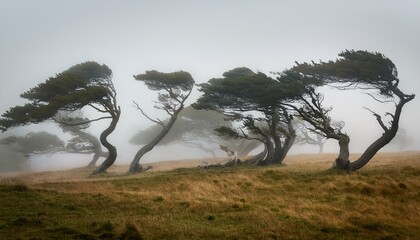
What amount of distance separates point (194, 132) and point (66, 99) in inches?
1380

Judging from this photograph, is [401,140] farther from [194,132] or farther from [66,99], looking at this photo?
[66,99]

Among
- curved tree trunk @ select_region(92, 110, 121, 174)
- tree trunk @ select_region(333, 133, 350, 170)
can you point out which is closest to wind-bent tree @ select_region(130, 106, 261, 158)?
curved tree trunk @ select_region(92, 110, 121, 174)

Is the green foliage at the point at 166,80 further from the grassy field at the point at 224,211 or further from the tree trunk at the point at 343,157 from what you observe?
the tree trunk at the point at 343,157

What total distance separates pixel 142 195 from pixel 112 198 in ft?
4.18

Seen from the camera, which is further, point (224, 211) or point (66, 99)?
point (66, 99)

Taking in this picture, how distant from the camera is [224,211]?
1104 cm

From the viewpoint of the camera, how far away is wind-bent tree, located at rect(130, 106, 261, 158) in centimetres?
5178

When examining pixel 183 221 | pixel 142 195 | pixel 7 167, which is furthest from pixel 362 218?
pixel 7 167

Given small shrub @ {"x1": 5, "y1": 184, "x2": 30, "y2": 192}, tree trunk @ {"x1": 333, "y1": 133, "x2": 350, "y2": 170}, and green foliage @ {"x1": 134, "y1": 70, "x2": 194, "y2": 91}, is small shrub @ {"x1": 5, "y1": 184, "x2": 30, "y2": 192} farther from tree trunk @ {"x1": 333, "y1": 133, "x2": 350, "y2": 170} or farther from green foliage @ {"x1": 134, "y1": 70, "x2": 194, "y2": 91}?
tree trunk @ {"x1": 333, "y1": 133, "x2": 350, "y2": 170}

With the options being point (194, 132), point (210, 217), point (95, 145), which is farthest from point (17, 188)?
point (194, 132)

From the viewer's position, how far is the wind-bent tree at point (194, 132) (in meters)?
51.8

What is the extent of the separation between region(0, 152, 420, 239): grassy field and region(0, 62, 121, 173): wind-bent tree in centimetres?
1062

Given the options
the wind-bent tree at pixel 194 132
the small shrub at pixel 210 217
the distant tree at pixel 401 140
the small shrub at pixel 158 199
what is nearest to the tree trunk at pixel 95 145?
the wind-bent tree at pixel 194 132

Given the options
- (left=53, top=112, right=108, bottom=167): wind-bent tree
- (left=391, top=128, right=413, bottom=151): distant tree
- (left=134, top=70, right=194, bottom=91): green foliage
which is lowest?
(left=391, top=128, right=413, bottom=151): distant tree
